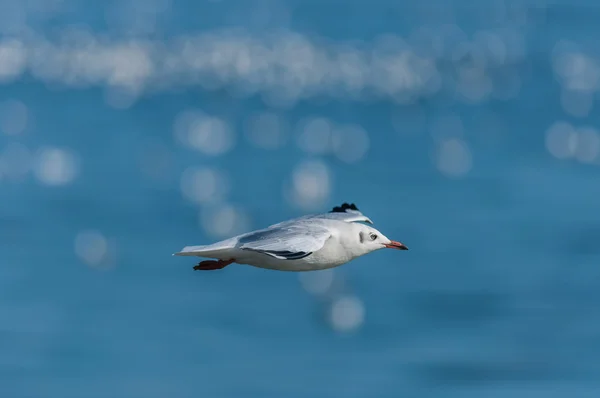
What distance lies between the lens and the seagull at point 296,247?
1134 cm

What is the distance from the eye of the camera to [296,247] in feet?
37.1

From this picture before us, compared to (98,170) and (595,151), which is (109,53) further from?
(595,151)

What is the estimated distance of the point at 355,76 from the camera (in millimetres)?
176750

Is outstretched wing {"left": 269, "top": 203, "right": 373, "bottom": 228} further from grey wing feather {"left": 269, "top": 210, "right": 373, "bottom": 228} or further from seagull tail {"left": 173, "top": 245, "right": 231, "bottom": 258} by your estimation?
seagull tail {"left": 173, "top": 245, "right": 231, "bottom": 258}

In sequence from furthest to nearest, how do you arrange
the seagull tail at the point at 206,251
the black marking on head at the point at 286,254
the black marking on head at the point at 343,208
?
the black marking on head at the point at 343,208
the seagull tail at the point at 206,251
the black marking on head at the point at 286,254

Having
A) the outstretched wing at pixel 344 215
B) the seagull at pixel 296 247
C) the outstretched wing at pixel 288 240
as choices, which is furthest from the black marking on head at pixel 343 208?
the outstretched wing at pixel 288 240

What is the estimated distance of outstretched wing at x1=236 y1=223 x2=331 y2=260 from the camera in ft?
36.8

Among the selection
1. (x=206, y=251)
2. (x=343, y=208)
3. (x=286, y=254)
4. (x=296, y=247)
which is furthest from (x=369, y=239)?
(x=343, y=208)

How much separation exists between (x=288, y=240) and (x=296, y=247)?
0.74 feet

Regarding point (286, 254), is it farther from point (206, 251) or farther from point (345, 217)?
point (345, 217)

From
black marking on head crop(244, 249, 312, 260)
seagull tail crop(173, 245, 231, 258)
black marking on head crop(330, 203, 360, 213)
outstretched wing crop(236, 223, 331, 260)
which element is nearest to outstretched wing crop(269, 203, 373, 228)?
black marking on head crop(330, 203, 360, 213)

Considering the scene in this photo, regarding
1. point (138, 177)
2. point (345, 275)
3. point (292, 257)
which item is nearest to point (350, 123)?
point (138, 177)

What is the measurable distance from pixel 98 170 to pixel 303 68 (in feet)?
110

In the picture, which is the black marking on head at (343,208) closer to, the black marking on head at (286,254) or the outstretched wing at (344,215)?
the outstretched wing at (344,215)
